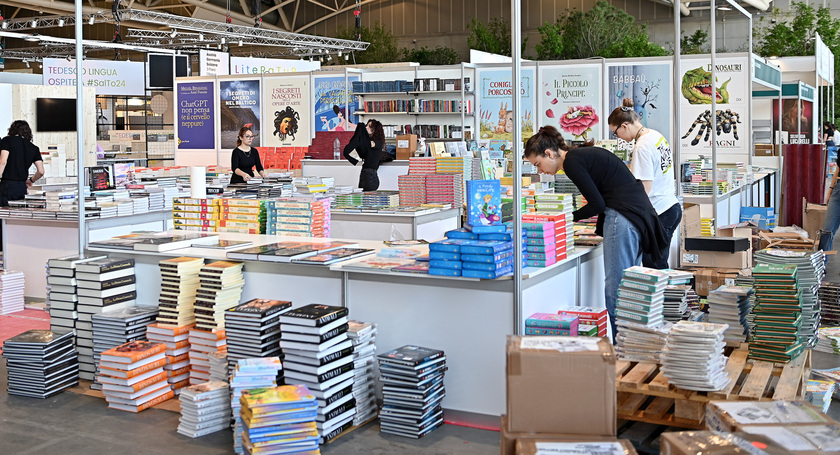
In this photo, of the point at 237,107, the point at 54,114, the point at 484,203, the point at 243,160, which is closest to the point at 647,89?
the point at 243,160

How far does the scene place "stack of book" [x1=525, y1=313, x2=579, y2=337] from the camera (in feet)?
13.8

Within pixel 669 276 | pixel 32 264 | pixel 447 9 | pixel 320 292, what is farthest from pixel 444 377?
pixel 447 9

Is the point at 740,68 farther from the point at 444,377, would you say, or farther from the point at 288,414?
the point at 288,414

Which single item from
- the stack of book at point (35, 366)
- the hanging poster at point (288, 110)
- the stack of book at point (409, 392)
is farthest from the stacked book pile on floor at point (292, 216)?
the hanging poster at point (288, 110)

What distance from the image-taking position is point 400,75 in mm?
14758

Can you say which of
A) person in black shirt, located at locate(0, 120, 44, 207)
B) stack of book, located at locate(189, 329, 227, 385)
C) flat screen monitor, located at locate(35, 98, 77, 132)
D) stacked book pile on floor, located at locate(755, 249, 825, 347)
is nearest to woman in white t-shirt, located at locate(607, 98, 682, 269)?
stacked book pile on floor, located at locate(755, 249, 825, 347)

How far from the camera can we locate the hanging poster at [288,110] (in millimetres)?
15672

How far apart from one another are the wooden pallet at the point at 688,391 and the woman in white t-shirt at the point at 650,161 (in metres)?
1.26

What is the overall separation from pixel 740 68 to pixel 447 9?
21.3 m

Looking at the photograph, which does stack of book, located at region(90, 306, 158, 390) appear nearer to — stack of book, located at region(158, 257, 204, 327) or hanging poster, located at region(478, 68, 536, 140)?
stack of book, located at region(158, 257, 204, 327)

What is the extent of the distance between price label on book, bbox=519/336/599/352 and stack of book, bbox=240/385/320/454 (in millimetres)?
1313

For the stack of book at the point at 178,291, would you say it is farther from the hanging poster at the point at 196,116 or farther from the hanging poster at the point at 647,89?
the hanging poster at the point at 196,116

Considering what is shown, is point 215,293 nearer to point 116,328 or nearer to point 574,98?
point 116,328

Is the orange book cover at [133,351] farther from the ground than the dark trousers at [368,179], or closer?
closer
